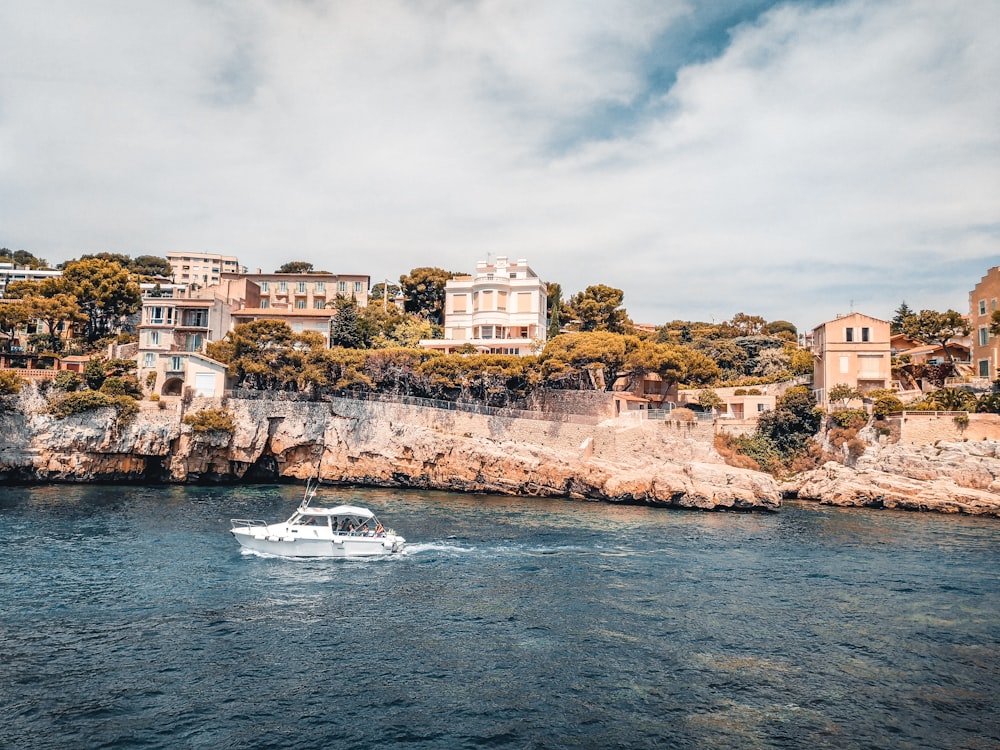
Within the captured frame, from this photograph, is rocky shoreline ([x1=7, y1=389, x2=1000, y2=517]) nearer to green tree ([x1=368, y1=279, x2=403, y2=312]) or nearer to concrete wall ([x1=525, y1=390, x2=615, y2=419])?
concrete wall ([x1=525, y1=390, x2=615, y2=419])

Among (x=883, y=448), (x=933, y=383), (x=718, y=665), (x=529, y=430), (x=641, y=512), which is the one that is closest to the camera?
(x=718, y=665)

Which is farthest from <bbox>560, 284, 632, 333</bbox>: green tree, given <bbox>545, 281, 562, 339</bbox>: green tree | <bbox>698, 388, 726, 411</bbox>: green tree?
<bbox>698, 388, 726, 411</bbox>: green tree

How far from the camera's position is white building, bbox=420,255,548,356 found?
233 ft

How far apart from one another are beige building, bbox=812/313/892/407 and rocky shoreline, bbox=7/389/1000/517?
8.64 metres

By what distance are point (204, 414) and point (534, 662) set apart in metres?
40.9

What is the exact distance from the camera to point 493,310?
71312 millimetres

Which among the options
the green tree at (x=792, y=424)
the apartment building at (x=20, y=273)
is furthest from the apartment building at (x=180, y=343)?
the apartment building at (x=20, y=273)

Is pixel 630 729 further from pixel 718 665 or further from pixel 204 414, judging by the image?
pixel 204 414

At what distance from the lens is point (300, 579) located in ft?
89.8

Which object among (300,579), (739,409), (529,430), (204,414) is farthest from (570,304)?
(300,579)

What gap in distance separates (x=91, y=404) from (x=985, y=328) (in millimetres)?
70352

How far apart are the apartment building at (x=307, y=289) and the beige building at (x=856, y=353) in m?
53.0

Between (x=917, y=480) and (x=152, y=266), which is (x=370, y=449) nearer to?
(x=917, y=480)

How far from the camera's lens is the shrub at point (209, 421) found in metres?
52.1
